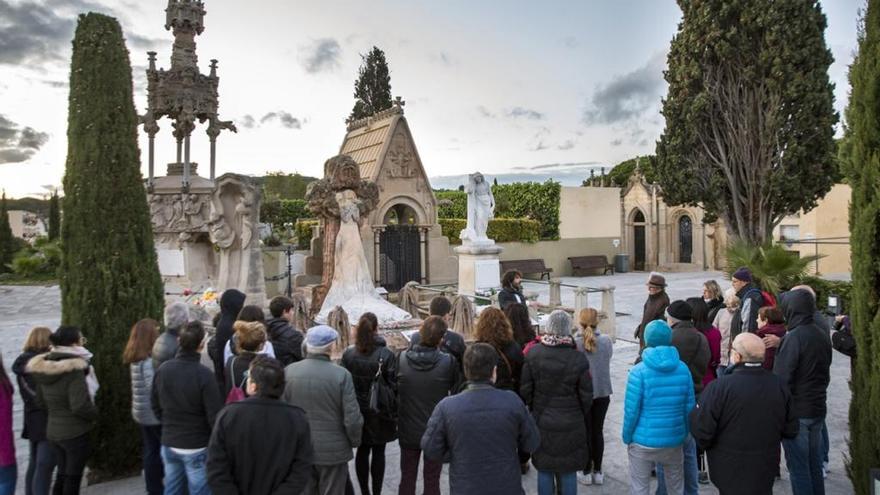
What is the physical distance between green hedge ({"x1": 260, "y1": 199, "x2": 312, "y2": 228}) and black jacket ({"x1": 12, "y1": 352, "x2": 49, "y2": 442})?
24553 millimetres

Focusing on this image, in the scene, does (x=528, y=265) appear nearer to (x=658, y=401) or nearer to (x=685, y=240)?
(x=685, y=240)

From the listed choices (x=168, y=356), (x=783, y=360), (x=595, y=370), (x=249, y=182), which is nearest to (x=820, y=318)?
(x=783, y=360)

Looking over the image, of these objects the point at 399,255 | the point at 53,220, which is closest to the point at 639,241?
the point at 399,255

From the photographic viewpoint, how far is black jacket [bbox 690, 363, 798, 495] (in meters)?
4.19

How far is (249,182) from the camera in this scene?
12.3 metres

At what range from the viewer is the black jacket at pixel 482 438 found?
3.76 meters

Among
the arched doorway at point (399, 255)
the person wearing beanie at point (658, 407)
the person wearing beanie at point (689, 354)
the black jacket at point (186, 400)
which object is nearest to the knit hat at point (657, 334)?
the person wearing beanie at point (658, 407)

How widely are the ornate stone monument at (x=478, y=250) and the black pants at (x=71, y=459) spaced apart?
11137 millimetres

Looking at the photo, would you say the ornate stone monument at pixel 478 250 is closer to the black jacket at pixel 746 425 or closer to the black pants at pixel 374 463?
the black pants at pixel 374 463

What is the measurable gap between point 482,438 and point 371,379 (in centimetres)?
143

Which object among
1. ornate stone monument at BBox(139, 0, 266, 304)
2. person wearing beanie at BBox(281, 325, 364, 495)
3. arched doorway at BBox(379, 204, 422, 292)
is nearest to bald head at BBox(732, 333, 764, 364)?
person wearing beanie at BBox(281, 325, 364, 495)

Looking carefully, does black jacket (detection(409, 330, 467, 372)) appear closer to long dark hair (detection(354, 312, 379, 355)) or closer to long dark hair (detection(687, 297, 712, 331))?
long dark hair (detection(354, 312, 379, 355))

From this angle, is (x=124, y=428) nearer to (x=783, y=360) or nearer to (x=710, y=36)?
(x=783, y=360)

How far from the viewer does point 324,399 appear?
4344mm
